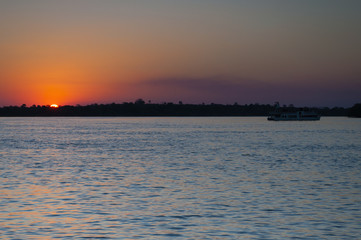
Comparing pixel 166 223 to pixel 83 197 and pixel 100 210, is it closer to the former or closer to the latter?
pixel 100 210

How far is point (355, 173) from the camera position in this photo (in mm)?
38094

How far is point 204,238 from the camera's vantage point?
1759 cm

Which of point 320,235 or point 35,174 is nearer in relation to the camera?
point 320,235

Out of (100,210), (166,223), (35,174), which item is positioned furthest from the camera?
(35,174)

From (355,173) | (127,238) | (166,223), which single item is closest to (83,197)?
(166,223)

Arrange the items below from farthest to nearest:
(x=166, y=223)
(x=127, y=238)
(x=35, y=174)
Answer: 1. (x=35, y=174)
2. (x=166, y=223)
3. (x=127, y=238)

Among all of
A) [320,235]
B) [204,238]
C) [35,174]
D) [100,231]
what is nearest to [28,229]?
[100,231]

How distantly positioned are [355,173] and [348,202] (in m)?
14.0

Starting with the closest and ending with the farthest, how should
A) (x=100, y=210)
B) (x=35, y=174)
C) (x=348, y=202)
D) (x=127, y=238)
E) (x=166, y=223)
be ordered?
(x=127, y=238) < (x=166, y=223) < (x=100, y=210) < (x=348, y=202) < (x=35, y=174)

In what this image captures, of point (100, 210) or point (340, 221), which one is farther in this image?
point (100, 210)

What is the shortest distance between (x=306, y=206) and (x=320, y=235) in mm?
5749

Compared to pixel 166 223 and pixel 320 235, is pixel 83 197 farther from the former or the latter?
pixel 320 235

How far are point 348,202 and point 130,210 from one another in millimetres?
9883

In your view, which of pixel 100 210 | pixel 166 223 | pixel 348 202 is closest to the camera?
pixel 166 223
